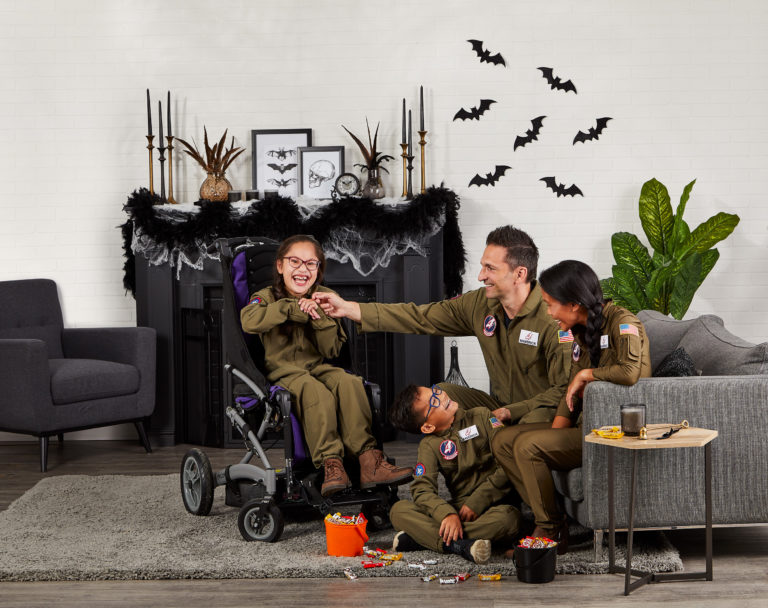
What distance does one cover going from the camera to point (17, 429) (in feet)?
16.1

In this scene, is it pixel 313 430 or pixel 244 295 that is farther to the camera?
pixel 244 295

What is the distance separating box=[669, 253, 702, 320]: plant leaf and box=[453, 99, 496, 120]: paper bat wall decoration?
145cm

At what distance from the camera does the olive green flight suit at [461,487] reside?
314 cm

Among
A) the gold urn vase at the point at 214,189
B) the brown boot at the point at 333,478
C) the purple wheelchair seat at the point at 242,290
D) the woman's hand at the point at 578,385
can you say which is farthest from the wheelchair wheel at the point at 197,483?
the gold urn vase at the point at 214,189

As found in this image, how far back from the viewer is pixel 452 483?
10.9ft

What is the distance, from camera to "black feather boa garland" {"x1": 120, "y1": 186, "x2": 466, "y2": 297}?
5.21 meters

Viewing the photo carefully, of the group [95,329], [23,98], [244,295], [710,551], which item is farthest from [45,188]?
[710,551]

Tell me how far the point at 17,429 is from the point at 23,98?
6.76ft

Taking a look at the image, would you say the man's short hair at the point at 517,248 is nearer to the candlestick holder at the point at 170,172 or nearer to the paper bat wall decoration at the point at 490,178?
the paper bat wall decoration at the point at 490,178

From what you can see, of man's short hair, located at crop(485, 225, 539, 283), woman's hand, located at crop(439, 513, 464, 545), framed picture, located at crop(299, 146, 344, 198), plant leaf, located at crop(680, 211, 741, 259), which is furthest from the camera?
framed picture, located at crop(299, 146, 344, 198)

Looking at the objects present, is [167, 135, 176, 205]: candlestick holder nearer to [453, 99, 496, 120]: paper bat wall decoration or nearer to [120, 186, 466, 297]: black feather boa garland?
[120, 186, 466, 297]: black feather boa garland

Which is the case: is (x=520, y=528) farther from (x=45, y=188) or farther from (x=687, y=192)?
(x=45, y=188)

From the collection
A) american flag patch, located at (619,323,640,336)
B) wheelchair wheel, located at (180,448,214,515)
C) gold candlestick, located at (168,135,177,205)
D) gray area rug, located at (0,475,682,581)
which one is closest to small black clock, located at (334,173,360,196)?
gold candlestick, located at (168,135,177,205)

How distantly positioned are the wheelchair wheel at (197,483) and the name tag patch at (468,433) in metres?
1.03
